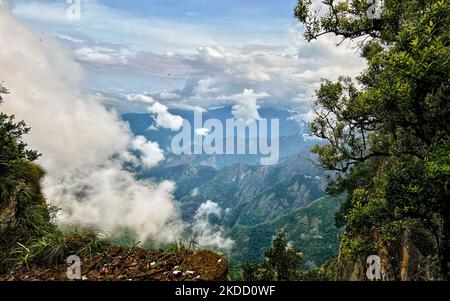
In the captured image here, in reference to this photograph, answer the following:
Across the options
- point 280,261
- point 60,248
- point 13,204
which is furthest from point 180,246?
point 280,261

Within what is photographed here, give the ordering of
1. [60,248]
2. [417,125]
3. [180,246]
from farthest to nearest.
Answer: [417,125]
[60,248]
[180,246]

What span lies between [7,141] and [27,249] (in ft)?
31.3

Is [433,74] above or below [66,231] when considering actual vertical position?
above

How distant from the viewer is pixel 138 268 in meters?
9.71

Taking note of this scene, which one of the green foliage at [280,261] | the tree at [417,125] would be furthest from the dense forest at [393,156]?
the green foliage at [280,261]

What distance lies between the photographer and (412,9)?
592 inches

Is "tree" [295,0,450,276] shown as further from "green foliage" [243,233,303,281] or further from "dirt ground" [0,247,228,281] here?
"green foliage" [243,233,303,281]

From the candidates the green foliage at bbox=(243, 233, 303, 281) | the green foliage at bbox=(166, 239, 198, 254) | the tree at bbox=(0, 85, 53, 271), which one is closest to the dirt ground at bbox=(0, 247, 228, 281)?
the green foliage at bbox=(166, 239, 198, 254)

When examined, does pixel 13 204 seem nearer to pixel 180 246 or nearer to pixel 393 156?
pixel 180 246

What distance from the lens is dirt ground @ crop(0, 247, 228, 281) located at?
30.2 feet

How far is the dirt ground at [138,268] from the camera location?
9.20 m

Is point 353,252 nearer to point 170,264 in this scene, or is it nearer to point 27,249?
point 170,264

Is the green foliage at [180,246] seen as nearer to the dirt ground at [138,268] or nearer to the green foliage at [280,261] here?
the dirt ground at [138,268]
